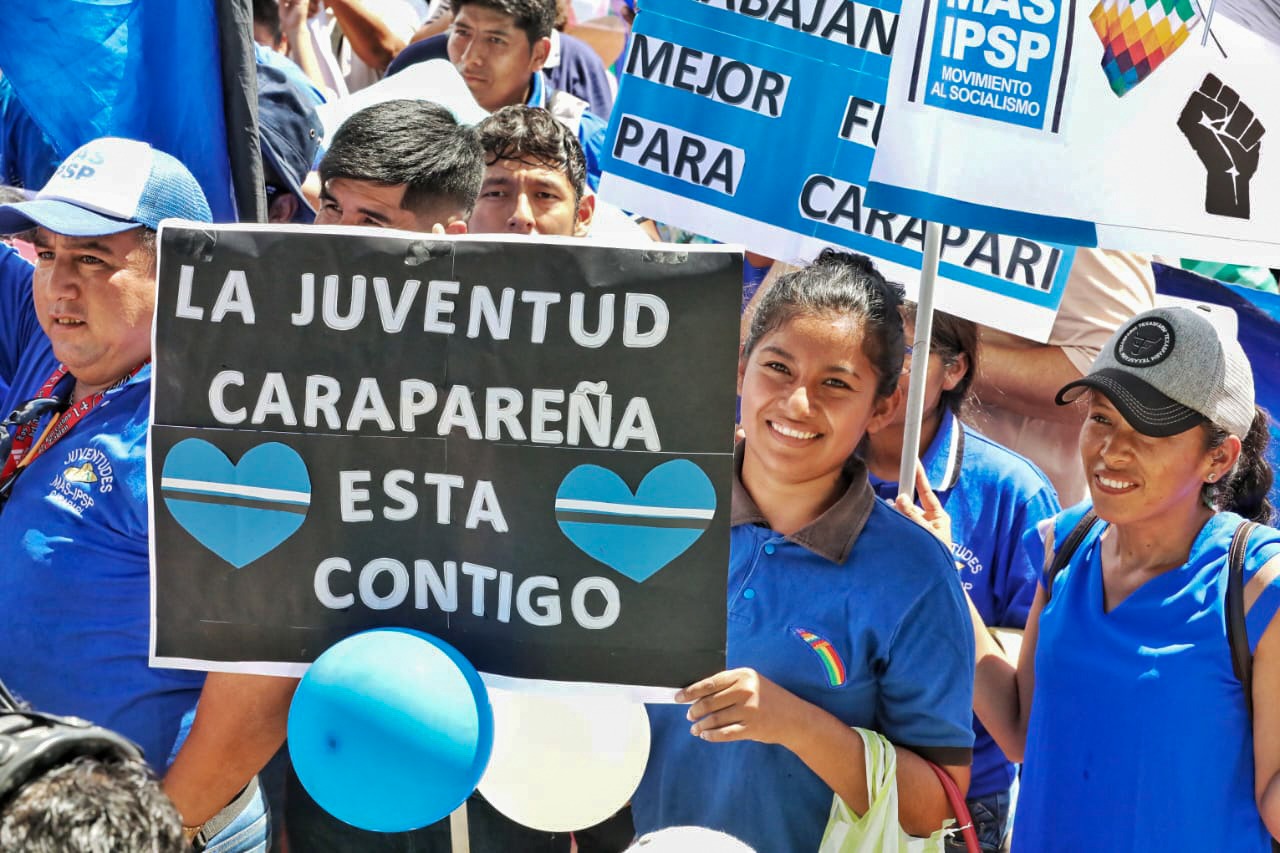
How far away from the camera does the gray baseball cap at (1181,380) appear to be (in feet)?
9.62

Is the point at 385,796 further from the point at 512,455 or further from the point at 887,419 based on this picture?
Result: the point at 887,419

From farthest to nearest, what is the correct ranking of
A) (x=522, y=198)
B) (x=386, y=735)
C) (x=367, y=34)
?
1. (x=367, y=34)
2. (x=522, y=198)
3. (x=386, y=735)

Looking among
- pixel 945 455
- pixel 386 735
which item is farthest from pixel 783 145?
pixel 386 735

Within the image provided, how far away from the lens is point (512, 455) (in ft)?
8.25

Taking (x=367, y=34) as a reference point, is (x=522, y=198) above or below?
below

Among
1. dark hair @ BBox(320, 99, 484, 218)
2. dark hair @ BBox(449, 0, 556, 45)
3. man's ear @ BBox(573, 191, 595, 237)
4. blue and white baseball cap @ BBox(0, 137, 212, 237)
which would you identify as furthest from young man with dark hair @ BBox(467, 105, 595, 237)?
dark hair @ BBox(449, 0, 556, 45)

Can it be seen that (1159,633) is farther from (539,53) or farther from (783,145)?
(539,53)

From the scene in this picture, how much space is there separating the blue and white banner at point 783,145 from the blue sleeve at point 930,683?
1420 mm

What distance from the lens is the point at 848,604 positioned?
2.67m

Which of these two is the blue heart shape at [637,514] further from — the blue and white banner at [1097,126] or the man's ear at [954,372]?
the man's ear at [954,372]

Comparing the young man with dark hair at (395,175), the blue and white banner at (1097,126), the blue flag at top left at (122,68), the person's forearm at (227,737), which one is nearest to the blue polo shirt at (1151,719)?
the blue and white banner at (1097,126)

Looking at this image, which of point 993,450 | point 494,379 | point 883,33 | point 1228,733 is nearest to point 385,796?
point 494,379

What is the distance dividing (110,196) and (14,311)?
739 mm

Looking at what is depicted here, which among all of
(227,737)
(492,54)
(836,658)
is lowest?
(227,737)
